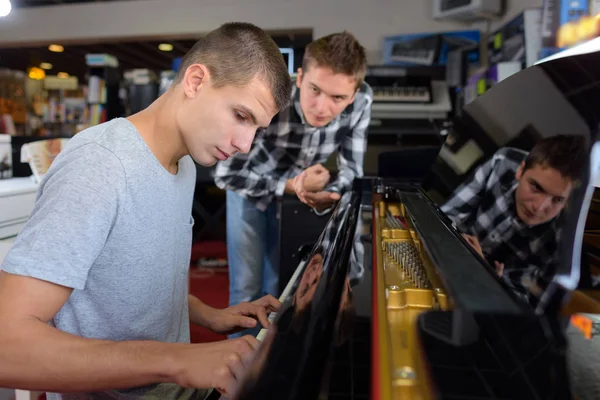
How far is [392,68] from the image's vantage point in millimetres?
5094

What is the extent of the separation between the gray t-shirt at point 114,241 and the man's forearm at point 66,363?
9 cm

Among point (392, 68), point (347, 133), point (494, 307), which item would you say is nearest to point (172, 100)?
point (494, 307)

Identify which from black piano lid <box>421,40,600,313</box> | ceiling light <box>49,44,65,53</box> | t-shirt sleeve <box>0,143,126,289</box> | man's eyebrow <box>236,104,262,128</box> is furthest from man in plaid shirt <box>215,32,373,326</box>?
ceiling light <box>49,44,65,53</box>

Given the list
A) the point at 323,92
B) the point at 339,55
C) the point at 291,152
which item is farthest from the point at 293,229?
the point at 339,55

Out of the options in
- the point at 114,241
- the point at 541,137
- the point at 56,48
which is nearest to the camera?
the point at 114,241

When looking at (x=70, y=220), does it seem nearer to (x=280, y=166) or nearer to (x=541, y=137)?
(x=541, y=137)

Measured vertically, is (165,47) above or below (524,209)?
above

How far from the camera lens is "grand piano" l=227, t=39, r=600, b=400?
1.45ft

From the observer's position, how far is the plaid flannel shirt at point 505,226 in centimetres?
86

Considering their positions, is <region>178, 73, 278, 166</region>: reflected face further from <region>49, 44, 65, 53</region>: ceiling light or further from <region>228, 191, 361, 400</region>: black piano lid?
<region>49, 44, 65, 53</region>: ceiling light

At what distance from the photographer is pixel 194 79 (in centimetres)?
96

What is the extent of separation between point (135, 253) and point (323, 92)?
1.27 m

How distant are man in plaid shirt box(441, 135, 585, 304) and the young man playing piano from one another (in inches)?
20.4

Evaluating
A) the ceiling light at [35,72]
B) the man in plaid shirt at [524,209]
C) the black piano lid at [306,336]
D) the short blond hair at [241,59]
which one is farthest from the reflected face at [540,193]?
the ceiling light at [35,72]
